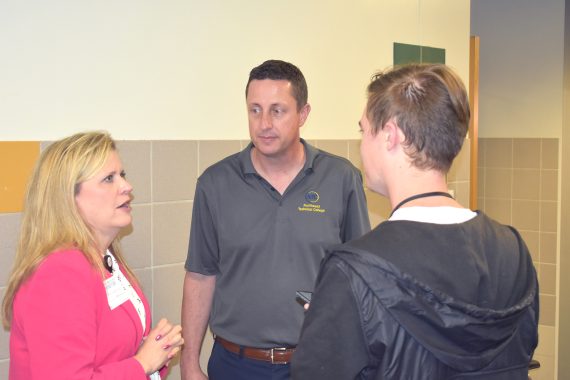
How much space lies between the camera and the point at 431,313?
1.11m

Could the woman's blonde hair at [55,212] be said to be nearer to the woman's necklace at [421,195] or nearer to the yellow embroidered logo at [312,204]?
the yellow embroidered logo at [312,204]

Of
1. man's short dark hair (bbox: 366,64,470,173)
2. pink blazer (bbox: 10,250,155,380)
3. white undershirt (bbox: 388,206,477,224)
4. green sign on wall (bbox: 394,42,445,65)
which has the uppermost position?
green sign on wall (bbox: 394,42,445,65)

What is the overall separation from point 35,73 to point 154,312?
3.33 feet

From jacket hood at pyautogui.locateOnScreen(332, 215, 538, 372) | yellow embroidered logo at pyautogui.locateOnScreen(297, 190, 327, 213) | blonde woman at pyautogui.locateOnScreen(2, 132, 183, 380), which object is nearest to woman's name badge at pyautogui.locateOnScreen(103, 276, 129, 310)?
blonde woman at pyautogui.locateOnScreen(2, 132, 183, 380)

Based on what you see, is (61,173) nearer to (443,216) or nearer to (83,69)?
(83,69)

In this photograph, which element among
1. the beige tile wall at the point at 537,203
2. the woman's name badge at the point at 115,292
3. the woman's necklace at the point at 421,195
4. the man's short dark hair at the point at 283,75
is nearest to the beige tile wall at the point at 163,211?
the man's short dark hair at the point at 283,75

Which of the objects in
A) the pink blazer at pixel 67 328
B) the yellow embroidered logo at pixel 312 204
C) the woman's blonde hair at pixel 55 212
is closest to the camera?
the pink blazer at pixel 67 328

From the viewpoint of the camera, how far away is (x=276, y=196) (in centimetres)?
221

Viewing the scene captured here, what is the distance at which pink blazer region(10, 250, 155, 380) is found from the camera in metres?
1.53

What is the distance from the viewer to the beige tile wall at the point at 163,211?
2379 millimetres

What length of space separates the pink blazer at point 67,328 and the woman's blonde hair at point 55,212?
5cm

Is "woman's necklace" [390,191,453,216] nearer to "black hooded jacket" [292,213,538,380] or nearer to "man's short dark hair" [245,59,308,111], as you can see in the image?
"black hooded jacket" [292,213,538,380]

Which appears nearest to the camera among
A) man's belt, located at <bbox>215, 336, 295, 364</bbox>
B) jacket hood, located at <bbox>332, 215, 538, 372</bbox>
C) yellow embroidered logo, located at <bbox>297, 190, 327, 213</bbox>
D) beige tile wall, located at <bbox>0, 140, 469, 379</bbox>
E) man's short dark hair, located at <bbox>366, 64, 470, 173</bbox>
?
jacket hood, located at <bbox>332, 215, 538, 372</bbox>

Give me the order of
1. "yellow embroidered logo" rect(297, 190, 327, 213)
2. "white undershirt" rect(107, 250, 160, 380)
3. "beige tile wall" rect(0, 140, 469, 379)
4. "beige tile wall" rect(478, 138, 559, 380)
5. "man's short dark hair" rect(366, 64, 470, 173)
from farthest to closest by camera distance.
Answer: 1. "beige tile wall" rect(478, 138, 559, 380)
2. "beige tile wall" rect(0, 140, 469, 379)
3. "yellow embroidered logo" rect(297, 190, 327, 213)
4. "white undershirt" rect(107, 250, 160, 380)
5. "man's short dark hair" rect(366, 64, 470, 173)
